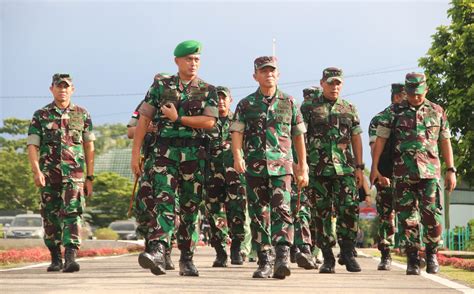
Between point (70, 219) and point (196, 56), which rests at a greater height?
point (196, 56)

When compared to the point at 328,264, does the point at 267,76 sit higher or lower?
higher

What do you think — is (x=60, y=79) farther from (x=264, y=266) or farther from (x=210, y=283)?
(x=210, y=283)

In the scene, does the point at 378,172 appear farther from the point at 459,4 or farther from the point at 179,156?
the point at 459,4

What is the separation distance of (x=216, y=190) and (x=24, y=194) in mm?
73374

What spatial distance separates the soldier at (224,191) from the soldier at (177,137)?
3.15m

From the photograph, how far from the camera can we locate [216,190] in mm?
12945

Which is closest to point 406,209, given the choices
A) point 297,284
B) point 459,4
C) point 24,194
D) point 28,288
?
point 297,284

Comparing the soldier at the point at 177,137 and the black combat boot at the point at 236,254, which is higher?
the soldier at the point at 177,137

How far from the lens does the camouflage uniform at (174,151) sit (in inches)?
362

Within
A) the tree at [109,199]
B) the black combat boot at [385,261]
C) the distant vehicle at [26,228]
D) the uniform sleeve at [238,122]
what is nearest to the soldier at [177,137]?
the uniform sleeve at [238,122]

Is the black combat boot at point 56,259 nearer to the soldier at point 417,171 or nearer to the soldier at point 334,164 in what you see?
the soldier at point 334,164

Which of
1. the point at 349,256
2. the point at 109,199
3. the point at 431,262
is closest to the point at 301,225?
the point at 349,256

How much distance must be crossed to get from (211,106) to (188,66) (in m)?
0.45

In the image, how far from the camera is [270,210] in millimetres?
9398
